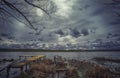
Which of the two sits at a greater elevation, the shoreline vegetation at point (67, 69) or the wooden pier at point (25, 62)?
the wooden pier at point (25, 62)

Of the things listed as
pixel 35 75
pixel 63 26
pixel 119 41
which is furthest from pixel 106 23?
pixel 35 75

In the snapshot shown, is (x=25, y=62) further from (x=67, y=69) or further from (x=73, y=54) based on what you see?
(x=73, y=54)

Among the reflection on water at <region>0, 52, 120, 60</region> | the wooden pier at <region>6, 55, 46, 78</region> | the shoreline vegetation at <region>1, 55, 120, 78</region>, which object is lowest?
the shoreline vegetation at <region>1, 55, 120, 78</region>

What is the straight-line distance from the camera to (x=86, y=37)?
4895mm

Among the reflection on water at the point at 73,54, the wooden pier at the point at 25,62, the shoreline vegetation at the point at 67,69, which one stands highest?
the reflection on water at the point at 73,54

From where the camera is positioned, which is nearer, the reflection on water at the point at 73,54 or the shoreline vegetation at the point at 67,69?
the shoreline vegetation at the point at 67,69

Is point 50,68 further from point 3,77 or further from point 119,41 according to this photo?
point 119,41

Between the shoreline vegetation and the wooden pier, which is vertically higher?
the wooden pier

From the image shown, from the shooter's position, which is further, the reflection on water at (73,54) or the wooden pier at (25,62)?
the reflection on water at (73,54)

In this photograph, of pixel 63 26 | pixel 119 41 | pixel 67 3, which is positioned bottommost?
pixel 119 41

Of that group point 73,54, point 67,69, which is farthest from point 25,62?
point 73,54

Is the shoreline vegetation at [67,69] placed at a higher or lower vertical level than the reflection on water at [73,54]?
lower

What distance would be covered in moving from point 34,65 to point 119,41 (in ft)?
6.83

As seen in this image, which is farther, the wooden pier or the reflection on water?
the reflection on water
